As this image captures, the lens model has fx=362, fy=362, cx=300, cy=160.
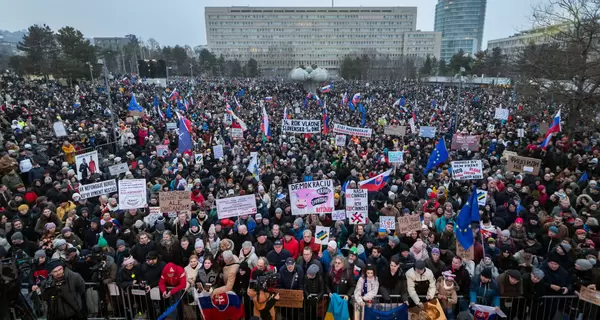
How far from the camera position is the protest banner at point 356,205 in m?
7.59

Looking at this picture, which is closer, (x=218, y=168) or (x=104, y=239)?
(x=104, y=239)

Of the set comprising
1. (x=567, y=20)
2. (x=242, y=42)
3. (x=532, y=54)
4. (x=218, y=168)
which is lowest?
(x=218, y=168)

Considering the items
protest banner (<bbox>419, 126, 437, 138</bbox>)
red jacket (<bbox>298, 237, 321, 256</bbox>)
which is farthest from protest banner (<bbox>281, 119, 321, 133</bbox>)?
red jacket (<bbox>298, 237, 321, 256</bbox>)

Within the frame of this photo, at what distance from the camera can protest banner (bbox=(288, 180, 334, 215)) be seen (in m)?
7.70

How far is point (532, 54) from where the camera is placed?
18.8 meters

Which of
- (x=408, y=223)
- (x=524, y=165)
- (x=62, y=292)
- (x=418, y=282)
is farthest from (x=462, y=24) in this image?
(x=62, y=292)

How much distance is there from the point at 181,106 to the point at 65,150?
40.4 feet

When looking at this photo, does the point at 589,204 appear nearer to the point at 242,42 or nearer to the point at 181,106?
the point at 181,106

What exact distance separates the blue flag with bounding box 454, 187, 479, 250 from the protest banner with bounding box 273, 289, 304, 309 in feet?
9.71

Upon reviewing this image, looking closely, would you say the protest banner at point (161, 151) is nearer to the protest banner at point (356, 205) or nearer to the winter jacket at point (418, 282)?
the protest banner at point (356, 205)

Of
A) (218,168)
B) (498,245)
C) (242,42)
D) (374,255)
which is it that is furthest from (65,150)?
(242,42)

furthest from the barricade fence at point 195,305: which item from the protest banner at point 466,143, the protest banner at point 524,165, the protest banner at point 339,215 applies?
the protest banner at point 466,143

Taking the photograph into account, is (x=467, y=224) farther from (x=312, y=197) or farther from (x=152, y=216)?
(x=152, y=216)

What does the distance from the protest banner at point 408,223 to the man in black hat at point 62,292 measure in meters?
5.26
